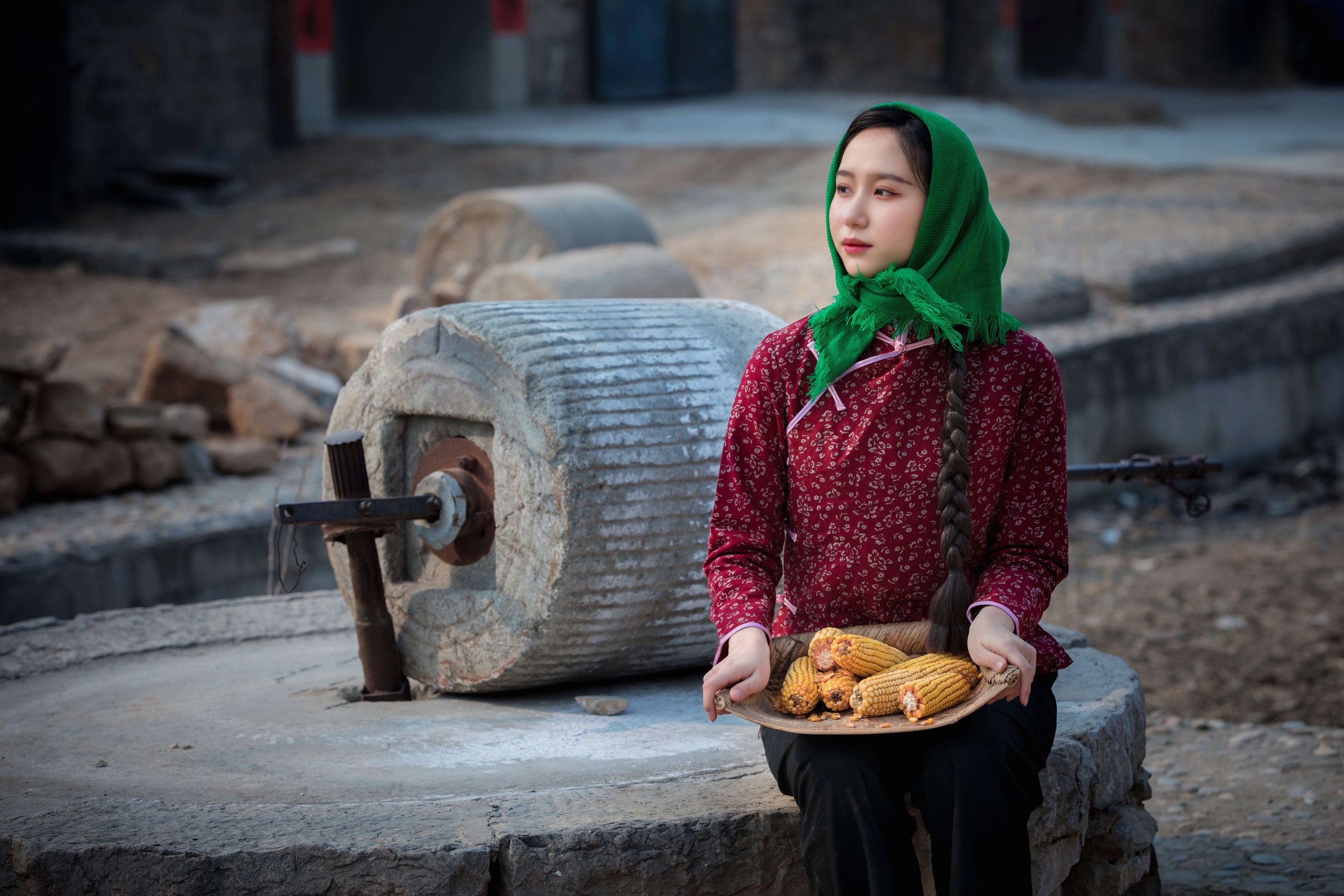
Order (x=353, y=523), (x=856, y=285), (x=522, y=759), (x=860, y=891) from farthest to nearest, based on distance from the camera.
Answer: (x=353, y=523) → (x=522, y=759) → (x=856, y=285) → (x=860, y=891)

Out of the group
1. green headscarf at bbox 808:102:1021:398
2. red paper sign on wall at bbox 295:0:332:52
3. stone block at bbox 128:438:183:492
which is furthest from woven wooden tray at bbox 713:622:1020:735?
red paper sign on wall at bbox 295:0:332:52

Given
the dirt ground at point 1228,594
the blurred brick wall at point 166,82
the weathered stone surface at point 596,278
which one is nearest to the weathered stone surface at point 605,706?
the dirt ground at point 1228,594

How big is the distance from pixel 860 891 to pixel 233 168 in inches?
457

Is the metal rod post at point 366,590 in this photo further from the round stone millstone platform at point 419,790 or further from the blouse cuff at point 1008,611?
the blouse cuff at point 1008,611

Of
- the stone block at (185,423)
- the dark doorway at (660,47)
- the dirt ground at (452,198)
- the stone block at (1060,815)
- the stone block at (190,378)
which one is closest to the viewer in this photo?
the stone block at (1060,815)

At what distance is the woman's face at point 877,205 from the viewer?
1890 millimetres

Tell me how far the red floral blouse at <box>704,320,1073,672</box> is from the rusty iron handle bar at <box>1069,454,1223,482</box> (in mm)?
763

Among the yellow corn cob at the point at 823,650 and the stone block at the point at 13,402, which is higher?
the yellow corn cob at the point at 823,650

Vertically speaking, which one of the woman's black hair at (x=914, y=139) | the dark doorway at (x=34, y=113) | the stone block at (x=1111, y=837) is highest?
the dark doorway at (x=34, y=113)

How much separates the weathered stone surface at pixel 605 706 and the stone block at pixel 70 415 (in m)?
3.61

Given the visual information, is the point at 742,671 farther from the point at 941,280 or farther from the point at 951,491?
the point at 941,280

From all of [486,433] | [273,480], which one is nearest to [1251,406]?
[273,480]

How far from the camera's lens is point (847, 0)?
53.8 ft

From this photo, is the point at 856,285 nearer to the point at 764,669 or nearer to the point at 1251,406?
the point at 764,669
